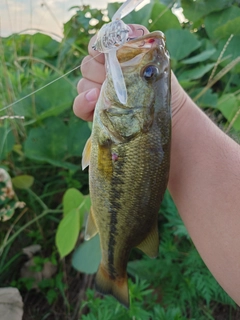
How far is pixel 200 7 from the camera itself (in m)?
2.29

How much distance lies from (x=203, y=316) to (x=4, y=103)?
1412 millimetres

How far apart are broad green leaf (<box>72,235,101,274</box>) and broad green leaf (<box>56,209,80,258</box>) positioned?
4.9 inches

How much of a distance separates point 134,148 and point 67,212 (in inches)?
27.5

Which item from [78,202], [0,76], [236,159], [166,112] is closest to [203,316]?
[78,202]

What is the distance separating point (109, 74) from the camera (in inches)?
33.7

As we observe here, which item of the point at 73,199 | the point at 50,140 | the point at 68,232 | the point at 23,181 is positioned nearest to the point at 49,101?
the point at 50,140

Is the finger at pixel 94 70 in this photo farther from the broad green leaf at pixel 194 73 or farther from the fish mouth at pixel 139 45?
the broad green leaf at pixel 194 73

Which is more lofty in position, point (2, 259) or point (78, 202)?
point (78, 202)

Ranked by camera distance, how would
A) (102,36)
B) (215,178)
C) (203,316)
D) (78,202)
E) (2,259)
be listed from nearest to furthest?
1. (102,36)
2. (215,178)
3. (78,202)
4. (203,316)
5. (2,259)

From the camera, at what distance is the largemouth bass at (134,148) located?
88cm

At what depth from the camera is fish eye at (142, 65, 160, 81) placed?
34.5 inches

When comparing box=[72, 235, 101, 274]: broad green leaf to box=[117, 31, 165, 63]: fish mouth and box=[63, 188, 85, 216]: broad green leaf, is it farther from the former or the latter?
box=[117, 31, 165, 63]: fish mouth

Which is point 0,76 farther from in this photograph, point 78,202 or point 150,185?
point 150,185

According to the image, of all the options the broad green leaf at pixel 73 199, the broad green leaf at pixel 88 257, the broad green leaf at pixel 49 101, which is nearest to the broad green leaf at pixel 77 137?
the broad green leaf at pixel 49 101
